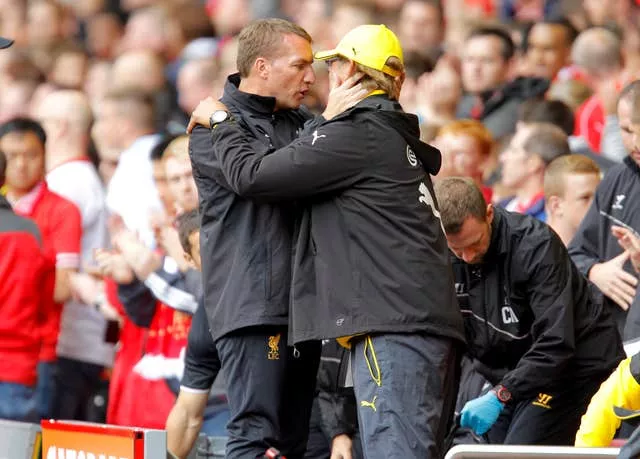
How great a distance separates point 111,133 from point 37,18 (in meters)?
4.51

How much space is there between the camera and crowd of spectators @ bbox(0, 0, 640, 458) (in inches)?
349

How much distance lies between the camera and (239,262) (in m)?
6.46

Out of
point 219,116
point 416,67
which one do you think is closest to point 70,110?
point 416,67

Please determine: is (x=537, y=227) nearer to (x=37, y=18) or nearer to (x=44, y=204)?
(x=44, y=204)

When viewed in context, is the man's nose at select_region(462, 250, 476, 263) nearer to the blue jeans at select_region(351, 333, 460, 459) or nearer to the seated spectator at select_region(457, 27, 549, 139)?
the blue jeans at select_region(351, 333, 460, 459)

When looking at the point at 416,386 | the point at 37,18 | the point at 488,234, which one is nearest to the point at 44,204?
the point at 488,234

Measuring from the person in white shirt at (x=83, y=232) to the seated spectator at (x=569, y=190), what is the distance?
325 centimetres

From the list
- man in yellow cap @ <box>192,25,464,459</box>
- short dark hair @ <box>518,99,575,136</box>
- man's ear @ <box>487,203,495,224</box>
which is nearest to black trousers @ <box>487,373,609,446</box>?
man's ear @ <box>487,203,495,224</box>

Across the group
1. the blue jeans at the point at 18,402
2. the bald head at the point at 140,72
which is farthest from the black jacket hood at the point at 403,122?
the bald head at the point at 140,72

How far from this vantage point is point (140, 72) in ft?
43.4

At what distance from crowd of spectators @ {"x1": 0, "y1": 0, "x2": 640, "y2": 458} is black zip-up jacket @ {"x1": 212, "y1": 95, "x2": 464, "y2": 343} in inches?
66.7

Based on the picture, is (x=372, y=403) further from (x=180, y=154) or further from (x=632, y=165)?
(x=180, y=154)

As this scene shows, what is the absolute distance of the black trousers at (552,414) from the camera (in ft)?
24.2

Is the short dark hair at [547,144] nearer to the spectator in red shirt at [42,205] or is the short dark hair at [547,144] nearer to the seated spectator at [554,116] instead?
the seated spectator at [554,116]
